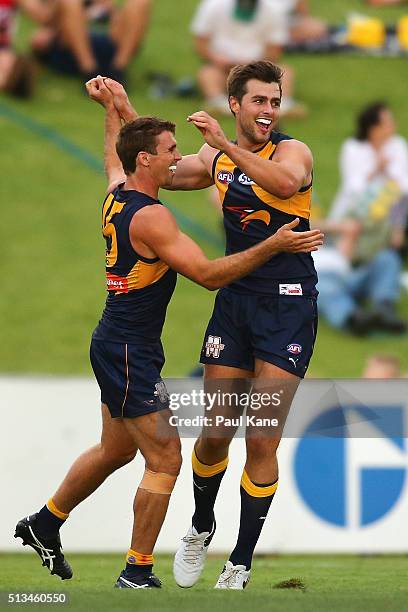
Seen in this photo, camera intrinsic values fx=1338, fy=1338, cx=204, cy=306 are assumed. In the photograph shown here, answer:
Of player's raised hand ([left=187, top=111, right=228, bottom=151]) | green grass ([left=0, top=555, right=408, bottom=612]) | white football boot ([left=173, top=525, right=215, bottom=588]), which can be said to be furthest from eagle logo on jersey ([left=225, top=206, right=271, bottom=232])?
green grass ([left=0, top=555, right=408, bottom=612])

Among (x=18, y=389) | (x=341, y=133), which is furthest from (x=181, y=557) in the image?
(x=341, y=133)

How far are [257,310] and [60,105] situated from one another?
998cm

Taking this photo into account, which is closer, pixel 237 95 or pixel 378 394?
pixel 237 95

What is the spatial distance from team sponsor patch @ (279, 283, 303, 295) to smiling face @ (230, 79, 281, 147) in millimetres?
779

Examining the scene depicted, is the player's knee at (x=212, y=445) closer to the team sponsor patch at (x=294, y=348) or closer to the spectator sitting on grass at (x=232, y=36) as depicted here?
the team sponsor patch at (x=294, y=348)

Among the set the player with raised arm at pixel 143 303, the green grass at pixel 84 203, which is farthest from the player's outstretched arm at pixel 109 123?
the green grass at pixel 84 203

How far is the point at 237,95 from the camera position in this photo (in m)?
7.08

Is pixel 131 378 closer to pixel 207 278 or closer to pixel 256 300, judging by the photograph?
pixel 207 278

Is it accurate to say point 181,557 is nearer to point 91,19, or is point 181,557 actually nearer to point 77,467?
point 77,467

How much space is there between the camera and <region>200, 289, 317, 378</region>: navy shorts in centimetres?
709

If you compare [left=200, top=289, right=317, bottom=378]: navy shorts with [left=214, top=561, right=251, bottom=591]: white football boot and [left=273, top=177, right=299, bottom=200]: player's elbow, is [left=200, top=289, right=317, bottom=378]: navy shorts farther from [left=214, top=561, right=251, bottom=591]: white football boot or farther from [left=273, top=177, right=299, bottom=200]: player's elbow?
[left=214, top=561, right=251, bottom=591]: white football boot

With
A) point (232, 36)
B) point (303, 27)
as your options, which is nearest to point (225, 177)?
point (232, 36)

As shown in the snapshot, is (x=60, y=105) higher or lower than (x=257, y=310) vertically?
higher

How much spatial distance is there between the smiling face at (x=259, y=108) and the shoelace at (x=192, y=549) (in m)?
2.23
